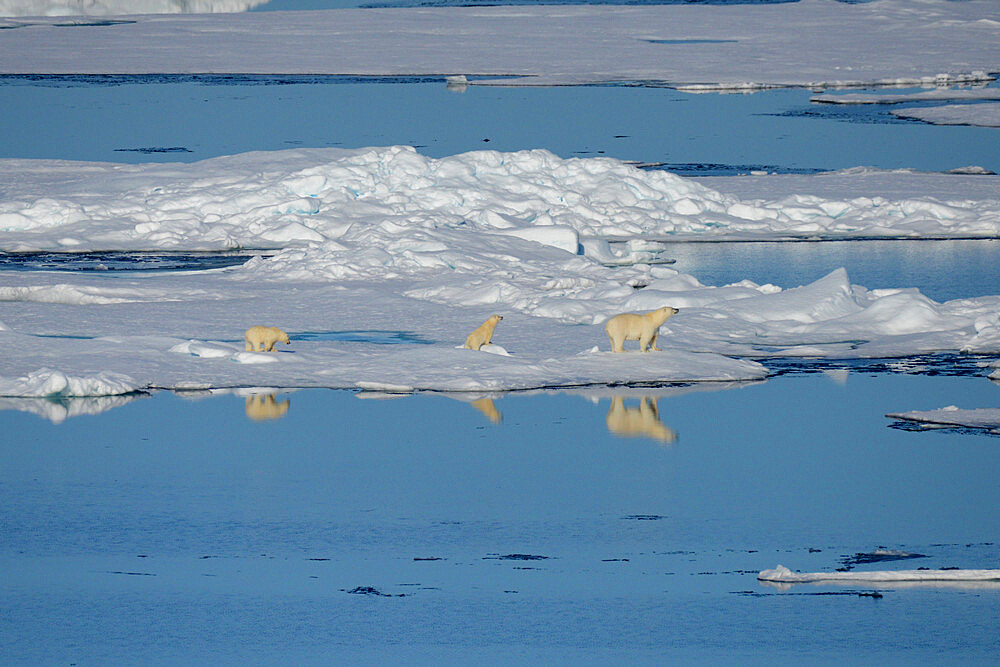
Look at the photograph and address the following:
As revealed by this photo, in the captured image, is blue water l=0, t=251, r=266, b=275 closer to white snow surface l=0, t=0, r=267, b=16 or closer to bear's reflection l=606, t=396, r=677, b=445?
bear's reflection l=606, t=396, r=677, b=445

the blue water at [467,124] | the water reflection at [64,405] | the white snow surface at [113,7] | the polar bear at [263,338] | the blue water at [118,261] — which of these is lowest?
the blue water at [118,261]

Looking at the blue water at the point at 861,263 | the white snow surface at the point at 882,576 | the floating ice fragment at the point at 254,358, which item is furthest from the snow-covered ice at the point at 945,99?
the white snow surface at the point at 882,576

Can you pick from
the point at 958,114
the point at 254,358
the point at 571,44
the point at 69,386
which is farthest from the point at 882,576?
the point at 571,44

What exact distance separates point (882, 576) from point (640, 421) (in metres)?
2.65

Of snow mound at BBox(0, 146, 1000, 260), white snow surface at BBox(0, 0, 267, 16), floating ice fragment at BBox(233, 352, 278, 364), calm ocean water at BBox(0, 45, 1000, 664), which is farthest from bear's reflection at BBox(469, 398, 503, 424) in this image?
white snow surface at BBox(0, 0, 267, 16)

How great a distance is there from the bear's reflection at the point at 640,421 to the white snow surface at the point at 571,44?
62.9ft

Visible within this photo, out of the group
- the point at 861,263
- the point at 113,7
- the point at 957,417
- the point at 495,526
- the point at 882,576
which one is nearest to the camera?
the point at 882,576

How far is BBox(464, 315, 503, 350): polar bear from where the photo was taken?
9023mm

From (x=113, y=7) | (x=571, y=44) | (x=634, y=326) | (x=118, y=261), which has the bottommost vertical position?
(x=118, y=261)

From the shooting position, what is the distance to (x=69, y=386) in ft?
27.6

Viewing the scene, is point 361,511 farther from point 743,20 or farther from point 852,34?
point 743,20

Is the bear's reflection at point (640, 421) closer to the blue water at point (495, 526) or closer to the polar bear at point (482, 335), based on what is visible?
the blue water at point (495, 526)

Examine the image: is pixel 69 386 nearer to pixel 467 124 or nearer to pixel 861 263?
pixel 861 263

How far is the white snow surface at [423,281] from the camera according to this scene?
29.1 feet
